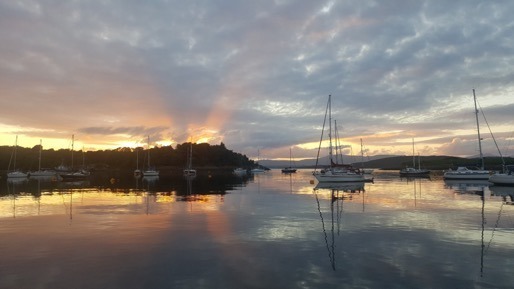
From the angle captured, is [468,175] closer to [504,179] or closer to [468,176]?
[468,176]

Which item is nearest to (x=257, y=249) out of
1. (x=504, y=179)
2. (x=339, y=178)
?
(x=339, y=178)

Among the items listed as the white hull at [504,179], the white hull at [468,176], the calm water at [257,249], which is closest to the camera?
the calm water at [257,249]

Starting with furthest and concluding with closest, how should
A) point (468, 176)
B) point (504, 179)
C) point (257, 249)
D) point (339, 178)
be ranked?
point (468, 176), point (339, 178), point (504, 179), point (257, 249)

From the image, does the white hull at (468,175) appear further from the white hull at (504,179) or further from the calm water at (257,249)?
the calm water at (257,249)

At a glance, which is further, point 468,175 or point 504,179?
point 468,175

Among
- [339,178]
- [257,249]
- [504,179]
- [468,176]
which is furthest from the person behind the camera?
[468,176]

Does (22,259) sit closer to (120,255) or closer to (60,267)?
(60,267)

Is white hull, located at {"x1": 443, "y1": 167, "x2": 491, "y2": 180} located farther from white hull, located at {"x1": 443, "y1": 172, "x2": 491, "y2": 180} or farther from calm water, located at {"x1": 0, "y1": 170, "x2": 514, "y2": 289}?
calm water, located at {"x1": 0, "y1": 170, "x2": 514, "y2": 289}

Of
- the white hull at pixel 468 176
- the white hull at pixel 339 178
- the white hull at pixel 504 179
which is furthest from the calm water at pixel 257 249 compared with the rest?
the white hull at pixel 468 176

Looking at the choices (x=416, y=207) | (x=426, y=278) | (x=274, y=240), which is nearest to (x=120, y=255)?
(x=274, y=240)

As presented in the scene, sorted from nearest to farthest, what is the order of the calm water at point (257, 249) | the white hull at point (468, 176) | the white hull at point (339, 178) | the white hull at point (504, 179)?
the calm water at point (257, 249)
the white hull at point (504, 179)
the white hull at point (339, 178)
the white hull at point (468, 176)

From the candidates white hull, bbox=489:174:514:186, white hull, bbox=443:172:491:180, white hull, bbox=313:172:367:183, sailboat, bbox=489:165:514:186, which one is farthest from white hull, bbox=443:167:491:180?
white hull, bbox=313:172:367:183

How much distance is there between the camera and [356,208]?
30.8 m

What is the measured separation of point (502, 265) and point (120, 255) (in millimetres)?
14701
